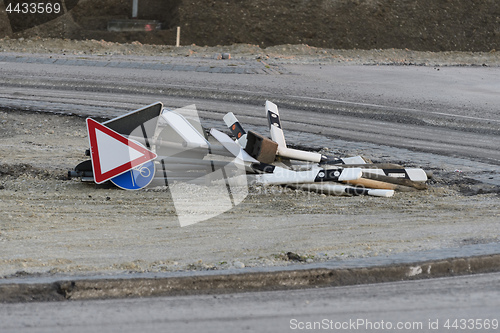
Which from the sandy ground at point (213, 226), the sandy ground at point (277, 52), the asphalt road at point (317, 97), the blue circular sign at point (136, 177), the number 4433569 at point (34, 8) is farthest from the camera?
the number 4433569 at point (34, 8)

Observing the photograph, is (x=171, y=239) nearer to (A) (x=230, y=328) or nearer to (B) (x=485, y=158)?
(A) (x=230, y=328)

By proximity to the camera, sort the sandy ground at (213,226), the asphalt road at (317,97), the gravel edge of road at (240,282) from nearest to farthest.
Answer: the gravel edge of road at (240,282) < the sandy ground at (213,226) < the asphalt road at (317,97)

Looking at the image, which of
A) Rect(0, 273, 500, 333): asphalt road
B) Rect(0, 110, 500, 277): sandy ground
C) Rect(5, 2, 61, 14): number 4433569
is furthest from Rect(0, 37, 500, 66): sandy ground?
Rect(0, 273, 500, 333): asphalt road

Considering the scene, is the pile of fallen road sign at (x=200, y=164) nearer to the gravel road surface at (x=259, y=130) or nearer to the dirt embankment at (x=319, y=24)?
the gravel road surface at (x=259, y=130)

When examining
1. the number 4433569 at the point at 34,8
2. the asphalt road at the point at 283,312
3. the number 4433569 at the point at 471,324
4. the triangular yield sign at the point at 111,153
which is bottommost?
the asphalt road at the point at 283,312

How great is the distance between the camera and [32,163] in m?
9.34

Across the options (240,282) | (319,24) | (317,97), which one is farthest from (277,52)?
(240,282)

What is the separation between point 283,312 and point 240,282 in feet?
1.81

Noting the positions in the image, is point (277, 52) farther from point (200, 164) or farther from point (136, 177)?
point (136, 177)

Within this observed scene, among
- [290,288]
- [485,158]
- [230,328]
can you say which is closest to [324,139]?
[485,158]

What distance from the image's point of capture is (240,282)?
4.87 meters

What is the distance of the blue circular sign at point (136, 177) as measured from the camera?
26.0 ft

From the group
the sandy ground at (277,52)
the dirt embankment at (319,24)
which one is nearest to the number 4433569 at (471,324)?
the sandy ground at (277,52)

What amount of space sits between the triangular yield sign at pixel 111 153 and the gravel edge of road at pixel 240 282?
10.6 ft
